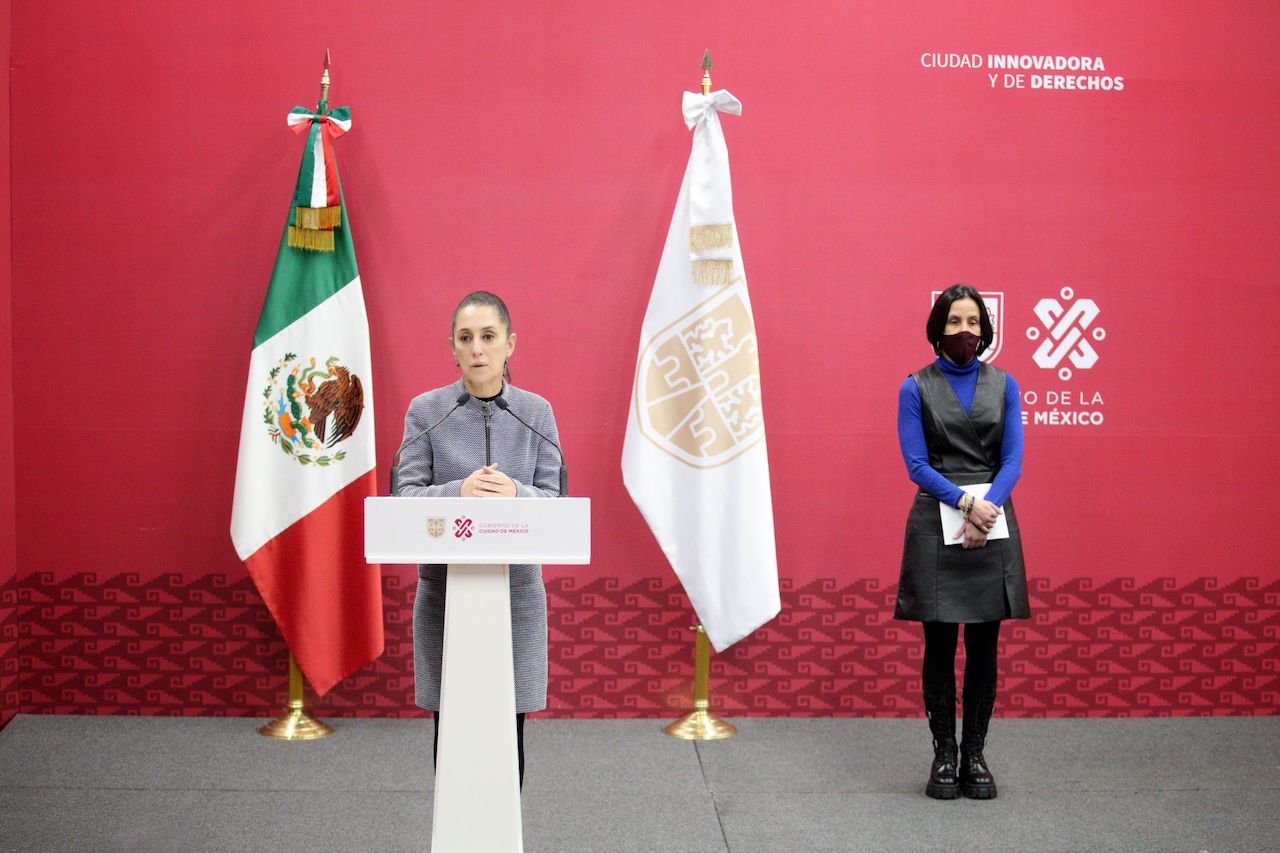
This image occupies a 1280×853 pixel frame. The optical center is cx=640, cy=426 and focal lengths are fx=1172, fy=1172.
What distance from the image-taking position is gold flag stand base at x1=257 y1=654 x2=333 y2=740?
401cm

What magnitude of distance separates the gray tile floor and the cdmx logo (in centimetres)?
131

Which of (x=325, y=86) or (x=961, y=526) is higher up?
(x=325, y=86)

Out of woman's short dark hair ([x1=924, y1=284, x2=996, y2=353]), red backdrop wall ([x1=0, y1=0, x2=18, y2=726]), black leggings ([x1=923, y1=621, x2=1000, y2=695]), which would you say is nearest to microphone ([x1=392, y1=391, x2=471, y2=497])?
woman's short dark hair ([x1=924, y1=284, x2=996, y2=353])

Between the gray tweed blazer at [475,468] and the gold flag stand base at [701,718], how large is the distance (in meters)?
1.50

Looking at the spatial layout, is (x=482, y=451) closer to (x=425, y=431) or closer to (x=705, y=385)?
(x=425, y=431)

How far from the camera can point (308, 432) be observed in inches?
155

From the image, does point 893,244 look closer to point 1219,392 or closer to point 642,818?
point 1219,392

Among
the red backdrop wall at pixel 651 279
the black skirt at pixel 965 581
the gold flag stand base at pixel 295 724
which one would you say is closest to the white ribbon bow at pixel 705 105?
the red backdrop wall at pixel 651 279

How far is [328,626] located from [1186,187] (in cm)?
342

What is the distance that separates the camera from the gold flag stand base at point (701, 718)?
13.4 ft

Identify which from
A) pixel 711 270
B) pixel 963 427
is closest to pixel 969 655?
pixel 963 427

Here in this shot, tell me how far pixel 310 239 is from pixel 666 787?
2107 millimetres

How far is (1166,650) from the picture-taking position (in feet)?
14.2

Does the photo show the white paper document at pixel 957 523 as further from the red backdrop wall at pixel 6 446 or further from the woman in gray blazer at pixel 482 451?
the red backdrop wall at pixel 6 446
